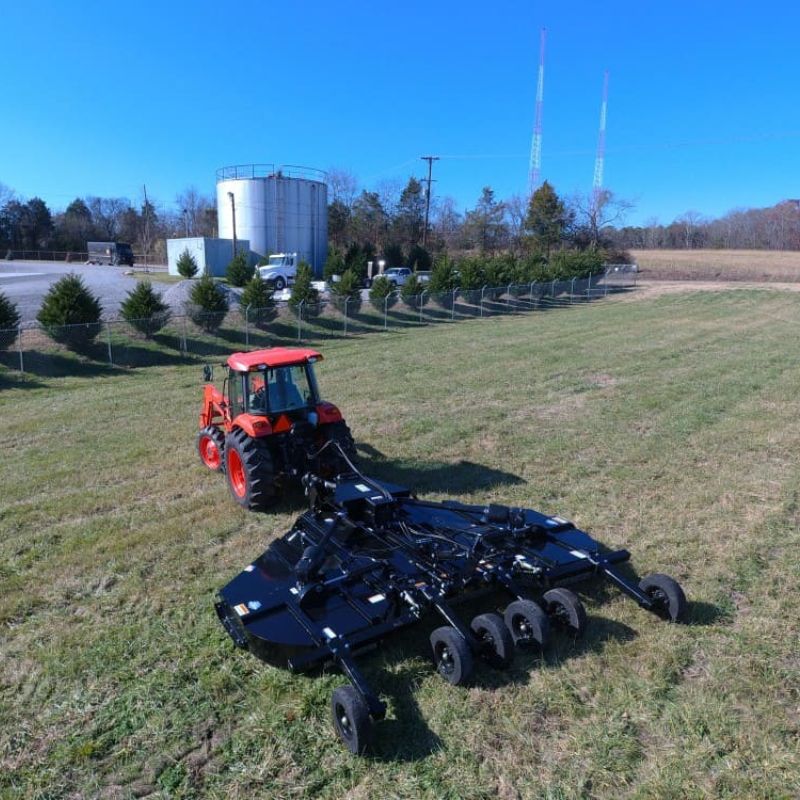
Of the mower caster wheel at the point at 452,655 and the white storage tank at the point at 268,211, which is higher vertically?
the white storage tank at the point at 268,211

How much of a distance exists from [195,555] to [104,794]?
2.84 meters

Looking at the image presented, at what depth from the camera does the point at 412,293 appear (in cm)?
2973

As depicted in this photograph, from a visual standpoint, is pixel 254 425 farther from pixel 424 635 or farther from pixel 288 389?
pixel 424 635

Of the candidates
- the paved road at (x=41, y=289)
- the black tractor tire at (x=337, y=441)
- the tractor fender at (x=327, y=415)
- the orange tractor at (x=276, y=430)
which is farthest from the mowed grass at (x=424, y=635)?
the paved road at (x=41, y=289)

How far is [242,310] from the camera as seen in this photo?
2203 cm

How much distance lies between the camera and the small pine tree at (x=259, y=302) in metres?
22.2

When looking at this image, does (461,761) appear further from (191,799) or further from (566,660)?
(191,799)

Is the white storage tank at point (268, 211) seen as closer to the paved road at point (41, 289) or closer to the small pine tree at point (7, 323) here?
the paved road at point (41, 289)

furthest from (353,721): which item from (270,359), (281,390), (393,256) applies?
(393,256)

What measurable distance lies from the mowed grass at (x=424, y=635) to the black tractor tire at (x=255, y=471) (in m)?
0.24

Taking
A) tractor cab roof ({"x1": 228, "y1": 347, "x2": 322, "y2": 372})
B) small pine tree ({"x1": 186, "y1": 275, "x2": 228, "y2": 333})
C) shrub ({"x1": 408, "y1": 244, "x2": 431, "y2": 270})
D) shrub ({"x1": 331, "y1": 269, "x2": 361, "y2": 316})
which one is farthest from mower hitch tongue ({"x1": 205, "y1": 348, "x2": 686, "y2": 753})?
shrub ({"x1": 408, "y1": 244, "x2": 431, "y2": 270})

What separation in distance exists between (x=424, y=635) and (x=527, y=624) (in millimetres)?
835

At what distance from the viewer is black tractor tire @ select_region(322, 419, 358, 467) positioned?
7.23 m

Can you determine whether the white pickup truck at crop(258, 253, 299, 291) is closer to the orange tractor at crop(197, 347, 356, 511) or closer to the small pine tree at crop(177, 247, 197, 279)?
the small pine tree at crop(177, 247, 197, 279)
